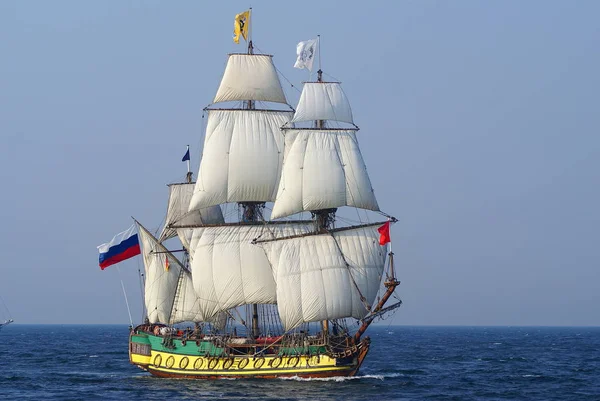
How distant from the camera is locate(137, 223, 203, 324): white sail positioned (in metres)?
83.9

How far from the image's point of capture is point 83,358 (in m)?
116

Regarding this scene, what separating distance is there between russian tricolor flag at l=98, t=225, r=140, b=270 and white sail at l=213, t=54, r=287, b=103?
46.9 ft

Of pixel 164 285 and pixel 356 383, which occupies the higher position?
pixel 164 285

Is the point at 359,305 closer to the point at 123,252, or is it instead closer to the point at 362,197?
the point at 362,197

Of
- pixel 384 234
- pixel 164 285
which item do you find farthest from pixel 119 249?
pixel 384 234

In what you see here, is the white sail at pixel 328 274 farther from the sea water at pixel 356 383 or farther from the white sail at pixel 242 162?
the white sail at pixel 242 162

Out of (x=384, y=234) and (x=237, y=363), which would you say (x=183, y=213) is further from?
(x=384, y=234)

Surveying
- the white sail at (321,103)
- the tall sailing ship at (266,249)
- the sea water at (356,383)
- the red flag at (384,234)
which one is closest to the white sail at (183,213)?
the tall sailing ship at (266,249)

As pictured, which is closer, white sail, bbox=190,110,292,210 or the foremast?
the foremast

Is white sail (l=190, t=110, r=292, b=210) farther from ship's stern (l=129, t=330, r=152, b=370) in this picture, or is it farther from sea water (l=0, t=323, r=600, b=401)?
sea water (l=0, t=323, r=600, b=401)

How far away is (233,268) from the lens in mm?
80500

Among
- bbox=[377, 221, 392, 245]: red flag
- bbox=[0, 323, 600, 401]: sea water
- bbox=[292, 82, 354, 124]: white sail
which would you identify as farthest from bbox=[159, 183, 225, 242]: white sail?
bbox=[377, 221, 392, 245]: red flag

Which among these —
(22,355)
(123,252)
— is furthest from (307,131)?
(22,355)

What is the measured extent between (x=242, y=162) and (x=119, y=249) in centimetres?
1250
